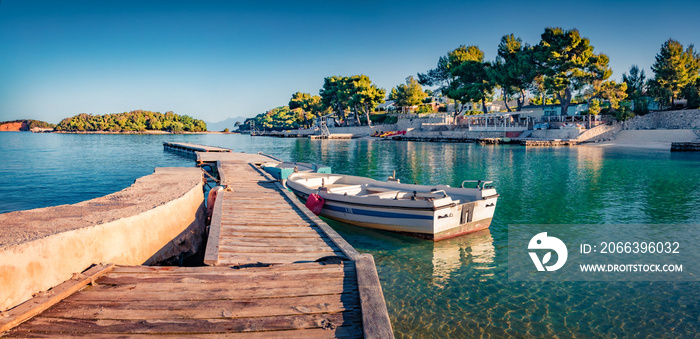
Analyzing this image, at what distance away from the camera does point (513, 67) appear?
208 feet

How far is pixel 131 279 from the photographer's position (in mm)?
4895

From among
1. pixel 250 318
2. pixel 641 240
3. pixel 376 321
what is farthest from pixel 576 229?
pixel 250 318

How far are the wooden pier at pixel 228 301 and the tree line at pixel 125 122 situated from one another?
200713 mm

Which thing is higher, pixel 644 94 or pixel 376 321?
pixel 644 94

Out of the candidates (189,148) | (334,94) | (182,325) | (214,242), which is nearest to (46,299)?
(182,325)

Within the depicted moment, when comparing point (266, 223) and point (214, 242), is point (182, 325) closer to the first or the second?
point (214, 242)

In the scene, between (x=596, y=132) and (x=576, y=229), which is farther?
(x=596, y=132)

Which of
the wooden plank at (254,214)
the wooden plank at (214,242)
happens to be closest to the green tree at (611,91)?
the wooden plank at (254,214)

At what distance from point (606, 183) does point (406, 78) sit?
80.7 meters

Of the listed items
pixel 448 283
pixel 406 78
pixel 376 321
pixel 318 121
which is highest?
pixel 406 78

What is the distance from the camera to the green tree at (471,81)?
7119 centimetres

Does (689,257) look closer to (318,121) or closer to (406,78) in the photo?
(406,78)

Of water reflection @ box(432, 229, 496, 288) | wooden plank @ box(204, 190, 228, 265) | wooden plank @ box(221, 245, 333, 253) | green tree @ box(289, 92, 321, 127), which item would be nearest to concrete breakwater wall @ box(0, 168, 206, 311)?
wooden plank @ box(204, 190, 228, 265)

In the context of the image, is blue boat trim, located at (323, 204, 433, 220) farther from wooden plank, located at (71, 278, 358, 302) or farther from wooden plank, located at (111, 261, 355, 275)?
Result: wooden plank, located at (71, 278, 358, 302)
